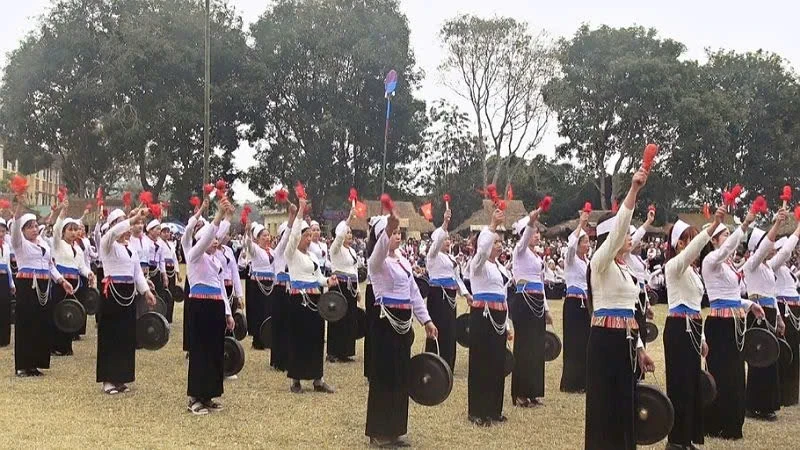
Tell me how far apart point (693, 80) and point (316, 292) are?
104 feet

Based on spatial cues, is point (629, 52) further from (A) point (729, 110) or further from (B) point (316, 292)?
(B) point (316, 292)

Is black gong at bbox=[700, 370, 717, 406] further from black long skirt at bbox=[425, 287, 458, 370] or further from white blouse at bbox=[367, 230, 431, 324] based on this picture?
black long skirt at bbox=[425, 287, 458, 370]

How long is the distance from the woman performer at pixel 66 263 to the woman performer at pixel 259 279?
7.68 ft

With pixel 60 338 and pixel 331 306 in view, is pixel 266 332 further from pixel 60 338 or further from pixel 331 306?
pixel 60 338

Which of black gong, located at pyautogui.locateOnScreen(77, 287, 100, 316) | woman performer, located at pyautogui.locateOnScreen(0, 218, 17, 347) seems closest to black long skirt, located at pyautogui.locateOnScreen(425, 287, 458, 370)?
black gong, located at pyautogui.locateOnScreen(77, 287, 100, 316)

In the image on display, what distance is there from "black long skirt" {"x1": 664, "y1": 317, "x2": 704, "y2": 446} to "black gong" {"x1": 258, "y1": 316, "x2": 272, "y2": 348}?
6090mm

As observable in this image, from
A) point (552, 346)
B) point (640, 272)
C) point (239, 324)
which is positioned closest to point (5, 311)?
point (239, 324)

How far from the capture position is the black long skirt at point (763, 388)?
8375 mm

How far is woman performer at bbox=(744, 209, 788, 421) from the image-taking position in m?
8.34

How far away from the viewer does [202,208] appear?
8.05 meters

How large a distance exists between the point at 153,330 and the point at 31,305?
178 centimetres

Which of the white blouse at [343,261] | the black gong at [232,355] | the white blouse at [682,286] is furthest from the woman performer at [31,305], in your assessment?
the white blouse at [682,286]

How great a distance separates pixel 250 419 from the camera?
7.76m

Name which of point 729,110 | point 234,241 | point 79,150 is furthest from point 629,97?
point 79,150
